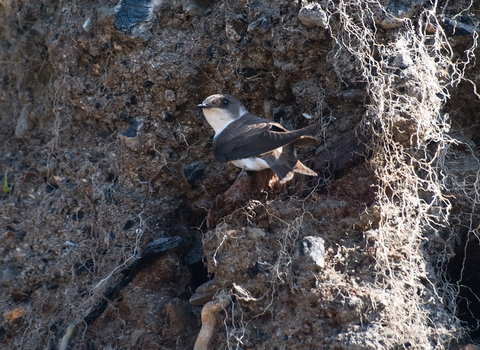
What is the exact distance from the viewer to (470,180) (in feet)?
10.2

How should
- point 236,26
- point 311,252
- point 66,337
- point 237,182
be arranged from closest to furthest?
point 311,252 < point 66,337 < point 237,182 < point 236,26

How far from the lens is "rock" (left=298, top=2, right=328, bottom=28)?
3.20 meters

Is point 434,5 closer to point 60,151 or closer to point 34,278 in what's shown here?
point 60,151

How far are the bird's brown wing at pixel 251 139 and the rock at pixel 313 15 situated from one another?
28.4 inches

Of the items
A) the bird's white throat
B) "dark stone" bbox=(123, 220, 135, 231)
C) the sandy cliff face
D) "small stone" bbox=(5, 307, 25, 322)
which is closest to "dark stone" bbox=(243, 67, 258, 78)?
the sandy cliff face

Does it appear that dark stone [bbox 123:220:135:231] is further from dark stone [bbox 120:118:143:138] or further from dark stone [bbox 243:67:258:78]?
dark stone [bbox 243:67:258:78]

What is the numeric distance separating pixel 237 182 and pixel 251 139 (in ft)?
1.06

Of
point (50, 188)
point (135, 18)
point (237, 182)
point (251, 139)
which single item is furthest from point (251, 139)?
point (50, 188)

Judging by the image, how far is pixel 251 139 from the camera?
327cm

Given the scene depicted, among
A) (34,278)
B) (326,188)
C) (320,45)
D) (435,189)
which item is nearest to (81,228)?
(34,278)

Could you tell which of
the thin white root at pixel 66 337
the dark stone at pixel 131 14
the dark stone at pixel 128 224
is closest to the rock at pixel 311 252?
the dark stone at pixel 128 224

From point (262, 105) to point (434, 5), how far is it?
1362 millimetres

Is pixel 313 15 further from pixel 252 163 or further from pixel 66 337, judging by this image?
pixel 66 337

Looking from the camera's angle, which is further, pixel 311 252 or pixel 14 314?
pixel 14 314
